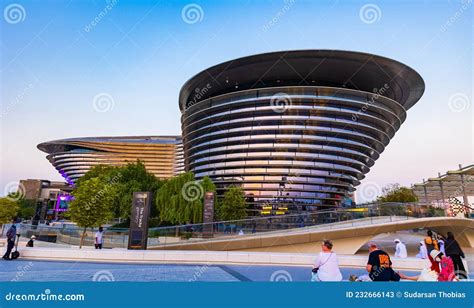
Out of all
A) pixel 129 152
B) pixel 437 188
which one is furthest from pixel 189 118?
pixel 129 152

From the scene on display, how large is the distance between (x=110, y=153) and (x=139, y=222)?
116 meters

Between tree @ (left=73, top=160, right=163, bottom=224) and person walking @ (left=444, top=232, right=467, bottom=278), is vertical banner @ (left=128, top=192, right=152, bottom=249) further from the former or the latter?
tree @ (left=73, top=160, right=163, bottom=224)

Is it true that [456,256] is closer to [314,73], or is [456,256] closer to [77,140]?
[314,73]

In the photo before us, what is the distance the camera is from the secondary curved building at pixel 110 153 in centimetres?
11781

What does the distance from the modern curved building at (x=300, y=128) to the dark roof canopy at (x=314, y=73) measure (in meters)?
0.17

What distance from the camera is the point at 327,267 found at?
5.82m

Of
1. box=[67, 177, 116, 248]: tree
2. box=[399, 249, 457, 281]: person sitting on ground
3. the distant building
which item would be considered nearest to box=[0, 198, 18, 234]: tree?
box=[67, 177, 116, 248]: tree

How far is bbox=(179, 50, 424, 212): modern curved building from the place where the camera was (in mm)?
44500

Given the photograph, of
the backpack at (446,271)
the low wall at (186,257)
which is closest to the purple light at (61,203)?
the low wall at (186,257)

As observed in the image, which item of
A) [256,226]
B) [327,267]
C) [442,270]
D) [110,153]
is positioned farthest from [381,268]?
[110,153]

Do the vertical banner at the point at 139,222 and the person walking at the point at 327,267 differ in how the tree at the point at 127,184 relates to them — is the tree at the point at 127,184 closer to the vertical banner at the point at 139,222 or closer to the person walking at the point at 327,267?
the vertical banner at the point at 139,222

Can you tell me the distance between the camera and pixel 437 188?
187ft
